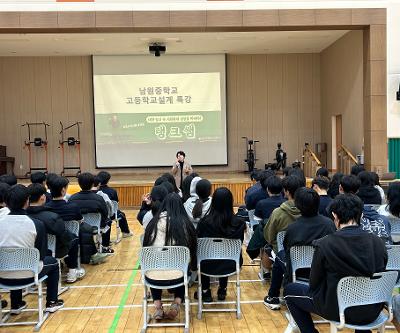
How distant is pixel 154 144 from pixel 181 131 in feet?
2.92

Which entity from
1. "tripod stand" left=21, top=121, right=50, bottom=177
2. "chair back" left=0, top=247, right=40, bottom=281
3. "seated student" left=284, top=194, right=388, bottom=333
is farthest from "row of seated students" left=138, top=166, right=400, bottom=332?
"tripod stand" left=21, top=121, right=50, bottom=177

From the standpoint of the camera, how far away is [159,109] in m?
13.2

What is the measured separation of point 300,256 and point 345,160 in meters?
8.57

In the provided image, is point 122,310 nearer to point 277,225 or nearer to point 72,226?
point 72,226

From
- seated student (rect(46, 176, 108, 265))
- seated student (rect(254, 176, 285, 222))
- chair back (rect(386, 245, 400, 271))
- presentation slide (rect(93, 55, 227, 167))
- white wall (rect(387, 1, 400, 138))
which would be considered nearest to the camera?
chair back (rect(386, 245, 400, 271))

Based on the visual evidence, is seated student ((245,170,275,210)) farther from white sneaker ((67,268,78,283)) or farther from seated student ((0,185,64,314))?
seated student ((0,185,64,314))

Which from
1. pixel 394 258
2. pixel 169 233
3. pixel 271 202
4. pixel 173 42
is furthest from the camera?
pixel 173 42

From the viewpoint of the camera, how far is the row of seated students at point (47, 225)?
130 inches

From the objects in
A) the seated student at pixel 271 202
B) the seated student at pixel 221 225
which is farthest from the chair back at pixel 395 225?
the seated student at pixel 221 225

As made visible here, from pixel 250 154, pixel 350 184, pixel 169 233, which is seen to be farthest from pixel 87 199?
pixel 250 154

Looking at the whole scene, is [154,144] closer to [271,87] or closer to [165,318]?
[271,87]

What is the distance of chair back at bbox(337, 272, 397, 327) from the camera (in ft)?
7.47

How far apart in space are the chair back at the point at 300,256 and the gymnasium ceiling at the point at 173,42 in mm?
8551

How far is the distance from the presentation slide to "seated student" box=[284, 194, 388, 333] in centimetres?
1094
